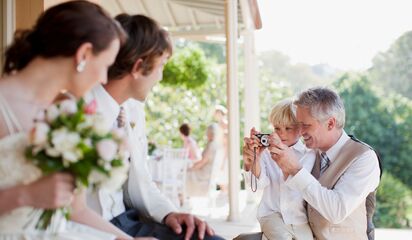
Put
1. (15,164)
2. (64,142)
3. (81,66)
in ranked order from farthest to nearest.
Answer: (81,66) → (15,164) → (64,142)

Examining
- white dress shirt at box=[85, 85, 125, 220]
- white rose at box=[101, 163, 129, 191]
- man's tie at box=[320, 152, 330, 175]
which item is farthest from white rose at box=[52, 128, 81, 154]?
man's tie at box=[320, 152, 330, 175]

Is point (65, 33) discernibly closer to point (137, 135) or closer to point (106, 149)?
point (106, 149)

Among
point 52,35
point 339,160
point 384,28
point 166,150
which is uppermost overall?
point 52,35

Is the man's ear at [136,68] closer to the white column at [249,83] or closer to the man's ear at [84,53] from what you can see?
the man's ear at [84,53]

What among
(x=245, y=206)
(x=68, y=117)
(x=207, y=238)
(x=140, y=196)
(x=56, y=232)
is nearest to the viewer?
(x=68, y=117)

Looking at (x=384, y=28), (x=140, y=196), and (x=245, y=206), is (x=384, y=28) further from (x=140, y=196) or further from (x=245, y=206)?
(x=140, y=196)

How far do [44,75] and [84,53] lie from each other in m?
0.13

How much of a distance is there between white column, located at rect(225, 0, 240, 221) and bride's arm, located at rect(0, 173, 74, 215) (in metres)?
5.34

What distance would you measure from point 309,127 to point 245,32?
263 inches

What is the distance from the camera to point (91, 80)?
1.67 m

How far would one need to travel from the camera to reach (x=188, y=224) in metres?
1.96

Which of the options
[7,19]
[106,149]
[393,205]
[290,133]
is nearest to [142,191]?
[106,149]

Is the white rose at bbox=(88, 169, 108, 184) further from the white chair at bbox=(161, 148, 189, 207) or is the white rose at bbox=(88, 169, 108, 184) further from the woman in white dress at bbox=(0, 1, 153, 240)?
the white chair at bbox=(161, 148, 189, 207)

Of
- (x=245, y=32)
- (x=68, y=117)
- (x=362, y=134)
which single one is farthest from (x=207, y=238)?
(x=362, y=134)
